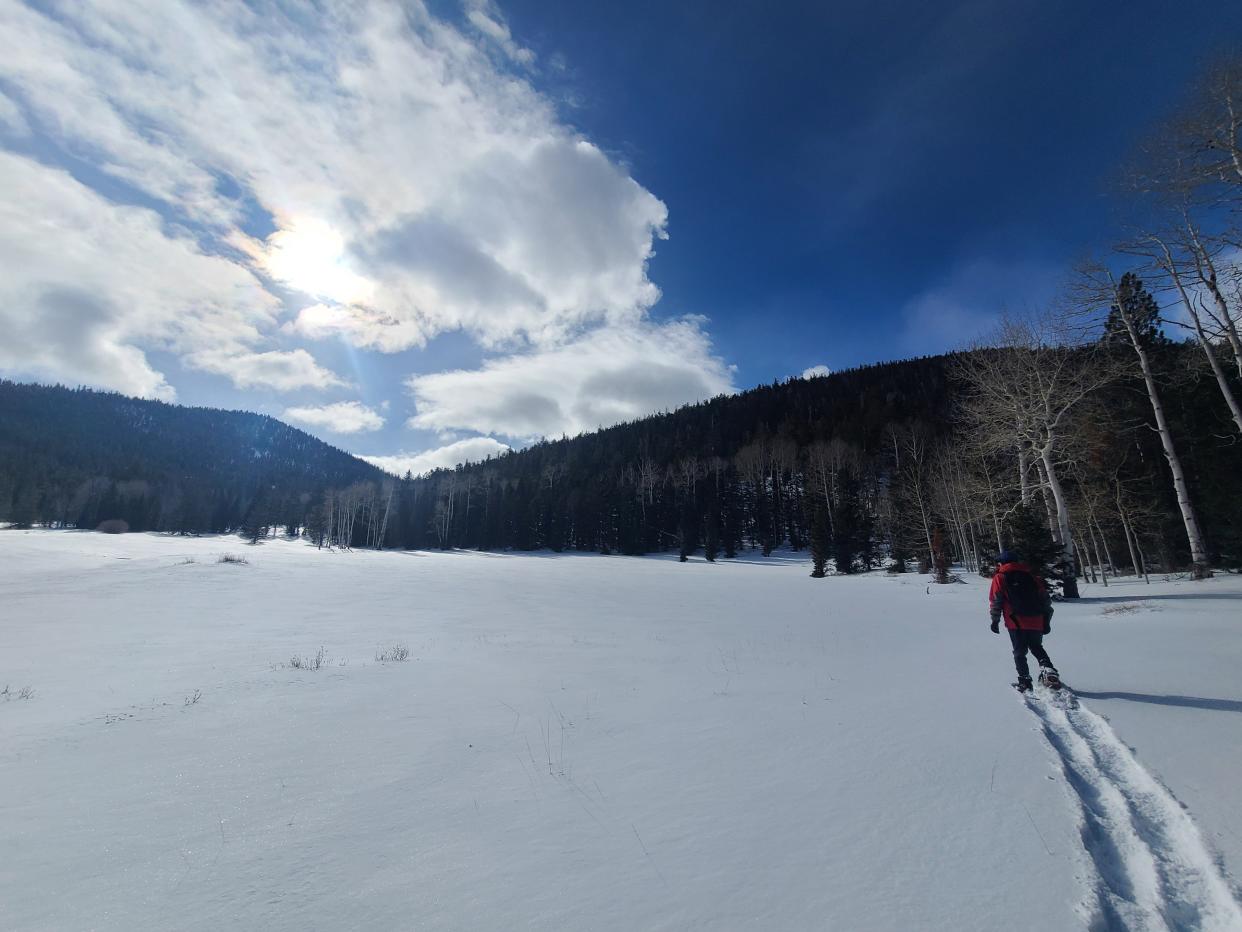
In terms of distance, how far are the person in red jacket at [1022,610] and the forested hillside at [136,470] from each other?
113 metres

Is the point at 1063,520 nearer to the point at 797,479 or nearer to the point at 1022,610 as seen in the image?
the point at 1022,610

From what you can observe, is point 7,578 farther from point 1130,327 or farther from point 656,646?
point 1130,327

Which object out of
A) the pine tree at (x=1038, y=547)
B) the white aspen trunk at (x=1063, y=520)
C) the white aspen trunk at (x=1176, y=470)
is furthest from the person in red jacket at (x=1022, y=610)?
the white aspen trunk at (x=1176, y=470)

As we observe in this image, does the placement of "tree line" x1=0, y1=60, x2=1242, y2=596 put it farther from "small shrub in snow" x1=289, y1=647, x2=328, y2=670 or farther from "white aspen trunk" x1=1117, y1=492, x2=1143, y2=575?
"small shrub in snow" x1=289, y1=647, x2=328, y2=670

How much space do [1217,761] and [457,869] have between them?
5.93m

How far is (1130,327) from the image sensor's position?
1593 centimetres

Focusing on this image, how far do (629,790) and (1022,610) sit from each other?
6097 mm

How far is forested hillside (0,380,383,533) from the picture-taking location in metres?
95.5

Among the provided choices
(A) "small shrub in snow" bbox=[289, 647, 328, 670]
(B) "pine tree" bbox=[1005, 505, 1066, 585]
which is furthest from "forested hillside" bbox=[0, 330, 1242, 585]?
(A) "small shrub in snow" bbox=[289, 647, 328, 670]

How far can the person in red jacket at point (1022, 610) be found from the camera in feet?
22.0

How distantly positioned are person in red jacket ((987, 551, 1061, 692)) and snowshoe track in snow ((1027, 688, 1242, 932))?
212cm

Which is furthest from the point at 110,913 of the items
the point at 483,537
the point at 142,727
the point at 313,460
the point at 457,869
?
the point at 313,460

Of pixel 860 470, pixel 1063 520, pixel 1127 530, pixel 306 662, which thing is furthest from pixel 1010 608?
pixel 860 470

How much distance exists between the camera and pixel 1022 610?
6977 mm
